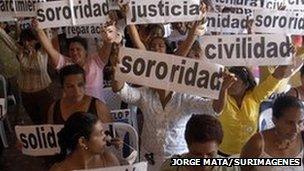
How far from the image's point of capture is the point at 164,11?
3.87 meters

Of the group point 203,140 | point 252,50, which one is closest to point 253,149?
point 203,140

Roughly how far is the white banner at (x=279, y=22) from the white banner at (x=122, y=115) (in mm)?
1182

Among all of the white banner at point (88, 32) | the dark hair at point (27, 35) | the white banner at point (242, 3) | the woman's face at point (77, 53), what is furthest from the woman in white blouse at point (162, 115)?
the dark hair at point (27, 35)

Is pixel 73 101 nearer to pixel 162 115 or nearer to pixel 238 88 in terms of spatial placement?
pixel 162 115

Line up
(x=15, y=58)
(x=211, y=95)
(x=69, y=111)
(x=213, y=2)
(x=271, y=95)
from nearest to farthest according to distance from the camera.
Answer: (x=211, y=95) < (x=69, y=111) < (x=271, y=95) < (x=213, y=2) < (x=15, y=58)

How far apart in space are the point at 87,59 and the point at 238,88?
1280mm

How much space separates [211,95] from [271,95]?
815mm

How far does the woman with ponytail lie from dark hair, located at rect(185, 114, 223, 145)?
0.44 metres

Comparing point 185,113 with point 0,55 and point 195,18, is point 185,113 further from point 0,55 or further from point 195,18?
point 0,55

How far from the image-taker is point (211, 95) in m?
3.35

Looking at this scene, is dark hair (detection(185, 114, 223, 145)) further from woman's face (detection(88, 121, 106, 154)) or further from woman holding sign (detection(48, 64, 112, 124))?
woman holding sign (detection(48, 64, 112, 124))

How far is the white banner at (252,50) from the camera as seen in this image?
3598mm

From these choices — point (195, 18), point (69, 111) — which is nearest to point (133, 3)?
point (195, 18)

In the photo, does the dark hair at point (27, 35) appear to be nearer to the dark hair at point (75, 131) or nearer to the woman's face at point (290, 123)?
the dark hair at point (75, 131)
